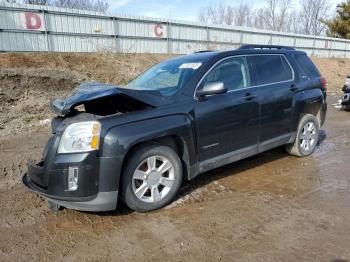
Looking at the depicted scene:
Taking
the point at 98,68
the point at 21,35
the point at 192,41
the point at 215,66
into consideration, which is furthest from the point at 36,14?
the point at 215,66

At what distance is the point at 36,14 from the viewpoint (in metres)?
13.6

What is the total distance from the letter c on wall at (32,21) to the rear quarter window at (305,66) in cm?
1215

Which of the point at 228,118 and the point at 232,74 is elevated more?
the point at 232,74

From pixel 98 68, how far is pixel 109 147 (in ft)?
38.9

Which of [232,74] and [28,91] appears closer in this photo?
[232,74]

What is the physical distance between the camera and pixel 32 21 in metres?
13.5

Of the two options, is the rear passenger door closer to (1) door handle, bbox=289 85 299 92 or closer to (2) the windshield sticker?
(1) door handle, bbox=289 85 299 92

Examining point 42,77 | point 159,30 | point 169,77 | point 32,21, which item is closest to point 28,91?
point 42,77

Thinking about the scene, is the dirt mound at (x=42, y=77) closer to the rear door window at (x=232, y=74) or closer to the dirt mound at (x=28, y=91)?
the dirt mound at (x=28, y=91)

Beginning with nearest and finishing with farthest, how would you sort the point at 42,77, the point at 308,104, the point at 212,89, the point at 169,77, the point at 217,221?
1. the point at 217,221
2. the point at 212,89
3. the point at 169,77
4. the point at 308,104
5. the point at 42,77

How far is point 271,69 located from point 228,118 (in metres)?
1.37

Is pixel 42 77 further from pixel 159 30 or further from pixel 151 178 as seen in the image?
pixel 159 30

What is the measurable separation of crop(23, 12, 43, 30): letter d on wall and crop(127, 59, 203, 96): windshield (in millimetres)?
11050

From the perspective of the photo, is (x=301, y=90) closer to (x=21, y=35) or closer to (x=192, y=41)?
(x=21, y=35)
